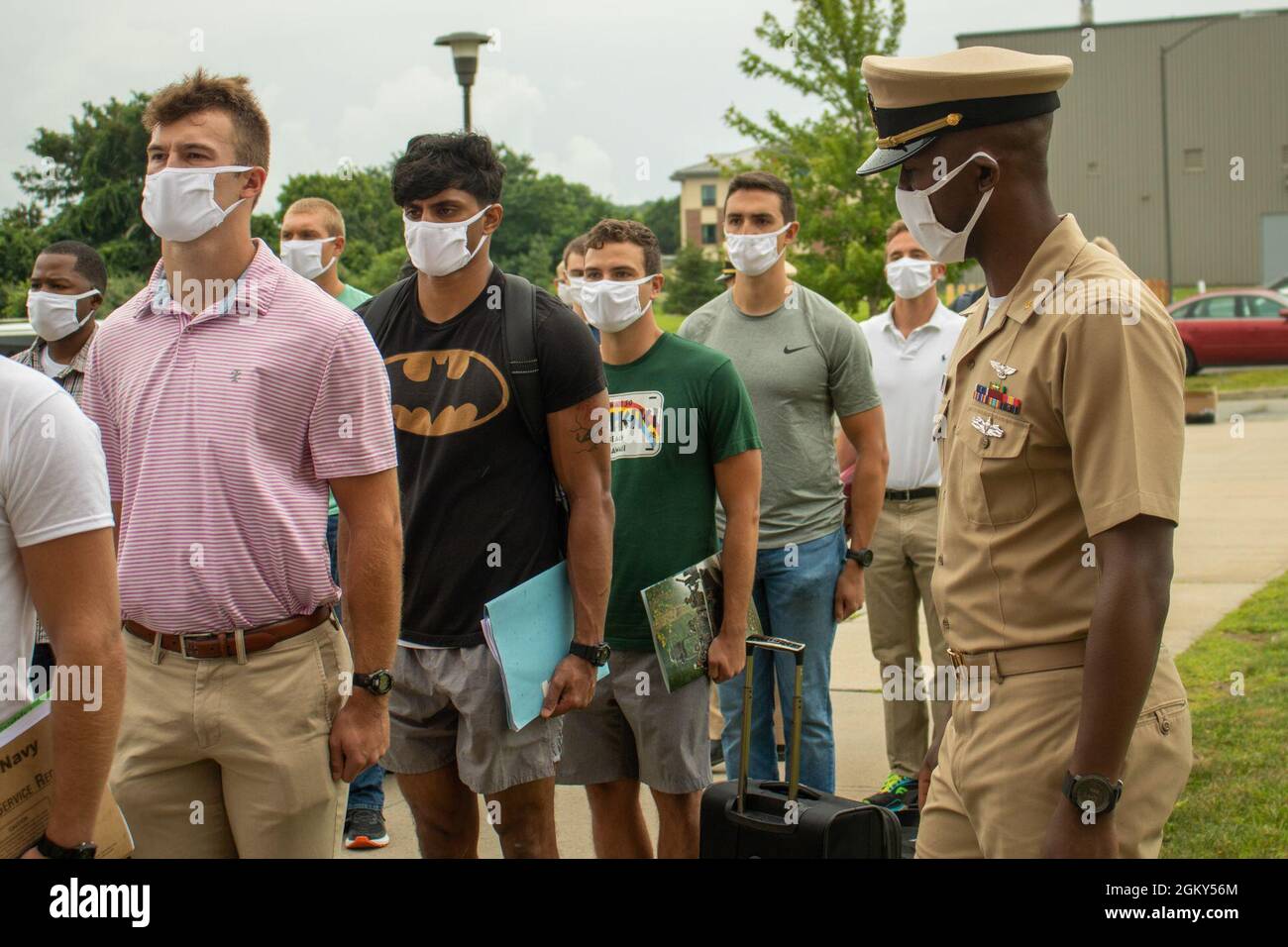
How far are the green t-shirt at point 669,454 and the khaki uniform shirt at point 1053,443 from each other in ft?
5.63

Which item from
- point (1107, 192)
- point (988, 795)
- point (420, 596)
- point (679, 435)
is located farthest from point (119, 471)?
point (1107, 192)

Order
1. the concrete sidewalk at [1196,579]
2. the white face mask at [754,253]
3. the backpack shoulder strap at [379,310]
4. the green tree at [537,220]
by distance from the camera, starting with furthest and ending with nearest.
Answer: the green tree at [537,220], the concrete sidewalk at [1196,579], the white face mask at [754,253], the backpack shoulder strap at [379,310]

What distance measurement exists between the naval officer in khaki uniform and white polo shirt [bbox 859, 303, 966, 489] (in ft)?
10.8

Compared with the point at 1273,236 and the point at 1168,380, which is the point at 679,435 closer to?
the point at 1168,380

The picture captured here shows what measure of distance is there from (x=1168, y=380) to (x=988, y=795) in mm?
823

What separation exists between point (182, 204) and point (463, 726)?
1.53 meters

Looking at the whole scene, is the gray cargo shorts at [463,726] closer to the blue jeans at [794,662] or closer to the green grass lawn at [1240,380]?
the blue jeans at [794,662]

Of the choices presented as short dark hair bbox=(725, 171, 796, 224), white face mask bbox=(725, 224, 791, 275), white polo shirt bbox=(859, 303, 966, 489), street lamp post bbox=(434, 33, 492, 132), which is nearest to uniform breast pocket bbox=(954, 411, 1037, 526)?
white face mask bbox=(725, 224, 791, 275)

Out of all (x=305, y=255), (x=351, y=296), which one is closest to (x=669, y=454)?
(x=351, y=296)

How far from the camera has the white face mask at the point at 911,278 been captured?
20.5 feet

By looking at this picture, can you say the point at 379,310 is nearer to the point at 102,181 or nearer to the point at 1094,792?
the point at 1094,792

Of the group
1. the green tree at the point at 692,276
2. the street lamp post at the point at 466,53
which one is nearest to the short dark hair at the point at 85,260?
the street lamp post at the point at 466,53

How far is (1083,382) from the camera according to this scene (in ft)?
7.59

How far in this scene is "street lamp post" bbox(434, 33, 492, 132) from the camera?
41.4 ft
